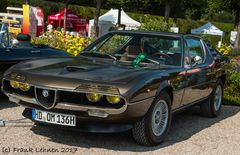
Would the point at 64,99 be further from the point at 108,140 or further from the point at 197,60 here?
the point at 197,60

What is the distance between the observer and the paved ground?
4.71 m

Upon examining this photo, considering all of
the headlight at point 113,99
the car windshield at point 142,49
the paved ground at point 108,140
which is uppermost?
the car windshield at point 142,49

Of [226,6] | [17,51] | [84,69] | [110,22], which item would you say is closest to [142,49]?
[84,69]

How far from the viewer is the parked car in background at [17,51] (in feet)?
21.8

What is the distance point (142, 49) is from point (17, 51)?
7.81ft

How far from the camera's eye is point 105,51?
5.96m

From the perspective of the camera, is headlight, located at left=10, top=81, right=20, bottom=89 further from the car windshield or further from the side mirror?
the side mirror

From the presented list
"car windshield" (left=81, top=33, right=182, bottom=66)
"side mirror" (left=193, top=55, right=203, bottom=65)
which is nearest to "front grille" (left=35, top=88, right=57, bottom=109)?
"car windshield" (left=81, top=33, right=182, bottom=66)

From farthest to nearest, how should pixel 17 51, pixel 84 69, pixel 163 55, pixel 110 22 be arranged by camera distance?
pixel 110 22
pixel 17 51
pixel 163 55
pixel 84 69

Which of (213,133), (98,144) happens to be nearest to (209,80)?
(213,133)

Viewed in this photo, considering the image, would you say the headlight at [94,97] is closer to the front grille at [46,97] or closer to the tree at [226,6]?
the front grille at [46,97]

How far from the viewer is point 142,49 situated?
5797 mm

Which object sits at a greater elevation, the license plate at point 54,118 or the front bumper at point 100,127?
the license plate at point 54,118

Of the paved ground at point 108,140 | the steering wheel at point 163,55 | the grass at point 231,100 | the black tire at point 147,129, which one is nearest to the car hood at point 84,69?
the black tire at point 147,129
